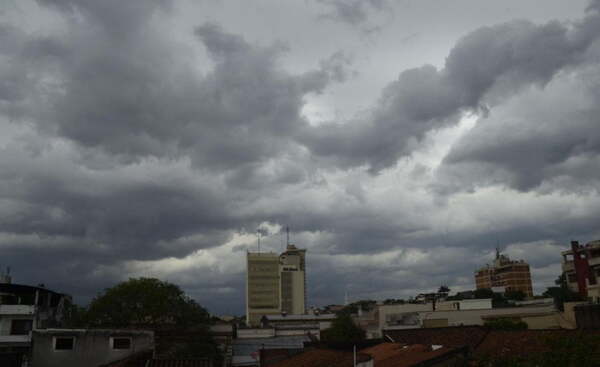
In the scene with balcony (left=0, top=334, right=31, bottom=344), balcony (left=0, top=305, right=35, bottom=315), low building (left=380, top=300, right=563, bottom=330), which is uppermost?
balcony (left=0, top=305, right=35, bottom=315)

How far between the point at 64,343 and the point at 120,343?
4638 mm

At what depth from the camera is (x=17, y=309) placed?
56250 millimetres

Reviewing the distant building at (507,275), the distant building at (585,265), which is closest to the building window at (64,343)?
the distant building at (585,265)

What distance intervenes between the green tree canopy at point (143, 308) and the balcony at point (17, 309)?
732 cm

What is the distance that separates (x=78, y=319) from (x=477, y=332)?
159 feet

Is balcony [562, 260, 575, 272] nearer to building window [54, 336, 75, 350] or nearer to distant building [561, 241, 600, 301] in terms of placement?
distant building [561, 241, 600, 301]

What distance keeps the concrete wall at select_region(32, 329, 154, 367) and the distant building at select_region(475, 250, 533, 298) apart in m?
137

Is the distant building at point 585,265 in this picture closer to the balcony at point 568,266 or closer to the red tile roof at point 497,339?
the balcony at point 568,266

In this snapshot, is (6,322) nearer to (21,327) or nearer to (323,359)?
(21,327)

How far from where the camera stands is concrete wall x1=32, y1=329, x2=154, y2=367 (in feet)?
142

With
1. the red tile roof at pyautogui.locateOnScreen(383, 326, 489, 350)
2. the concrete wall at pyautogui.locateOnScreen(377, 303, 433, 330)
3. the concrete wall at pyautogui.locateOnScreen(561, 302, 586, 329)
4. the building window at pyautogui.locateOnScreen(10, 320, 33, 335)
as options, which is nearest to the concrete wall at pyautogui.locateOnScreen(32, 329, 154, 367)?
the building window at pyautogui.locateOnScreen(10, 320, 33, 335)

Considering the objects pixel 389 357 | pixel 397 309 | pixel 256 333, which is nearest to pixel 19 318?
pixel 256 333

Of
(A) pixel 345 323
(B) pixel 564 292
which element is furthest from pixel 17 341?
(B) pixel 564 292

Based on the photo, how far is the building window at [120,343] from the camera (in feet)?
144
